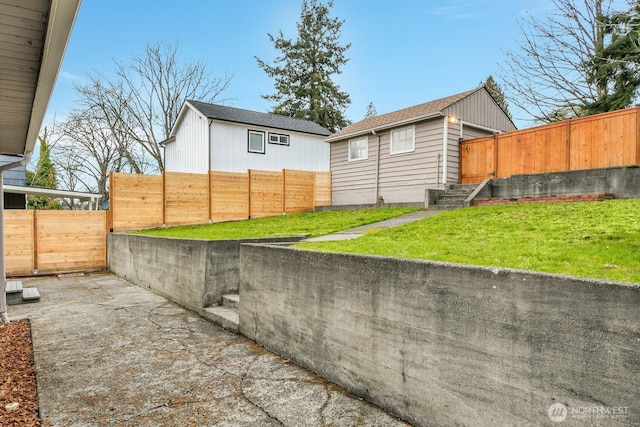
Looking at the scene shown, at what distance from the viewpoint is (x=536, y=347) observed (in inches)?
75.5

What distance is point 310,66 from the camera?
31.1 meters

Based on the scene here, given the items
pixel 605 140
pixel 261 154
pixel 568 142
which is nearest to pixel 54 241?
pixel 261 154

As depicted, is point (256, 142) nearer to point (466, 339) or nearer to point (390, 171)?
point (390, 171)

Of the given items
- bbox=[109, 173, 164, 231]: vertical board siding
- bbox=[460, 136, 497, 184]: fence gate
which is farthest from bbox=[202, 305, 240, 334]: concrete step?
bbox=[460, 136, 497, 184]: fence gate

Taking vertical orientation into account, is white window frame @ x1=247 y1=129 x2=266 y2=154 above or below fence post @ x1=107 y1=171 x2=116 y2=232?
above

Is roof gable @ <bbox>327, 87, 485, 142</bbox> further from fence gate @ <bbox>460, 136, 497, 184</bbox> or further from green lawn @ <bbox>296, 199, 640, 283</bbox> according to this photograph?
green lawn @ <bbox>296, 199, 640, 283</bbox>

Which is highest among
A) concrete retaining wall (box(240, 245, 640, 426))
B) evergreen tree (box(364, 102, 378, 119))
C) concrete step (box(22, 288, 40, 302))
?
evergreen tree (box(364, 102, 378, 119))

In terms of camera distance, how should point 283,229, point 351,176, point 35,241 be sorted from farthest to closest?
point 351,176
point 35,241
point 283,229

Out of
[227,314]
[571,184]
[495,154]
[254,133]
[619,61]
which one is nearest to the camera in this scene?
[227,314]

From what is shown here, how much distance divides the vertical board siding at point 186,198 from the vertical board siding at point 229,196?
0.80ft

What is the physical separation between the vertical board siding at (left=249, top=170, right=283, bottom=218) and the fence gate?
655cm

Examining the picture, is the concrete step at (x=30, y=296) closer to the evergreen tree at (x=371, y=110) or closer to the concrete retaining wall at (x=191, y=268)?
the concrete retaining wall at (x=191, y=268)

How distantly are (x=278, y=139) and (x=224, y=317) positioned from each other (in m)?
15.2

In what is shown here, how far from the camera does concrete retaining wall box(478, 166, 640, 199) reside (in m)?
6.97
